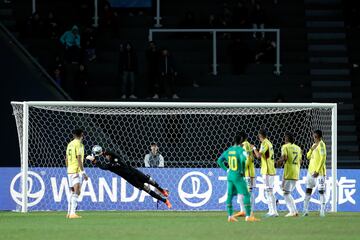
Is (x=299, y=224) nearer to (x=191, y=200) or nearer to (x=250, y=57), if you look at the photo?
(x=191, y=200)

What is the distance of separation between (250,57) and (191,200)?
809cm

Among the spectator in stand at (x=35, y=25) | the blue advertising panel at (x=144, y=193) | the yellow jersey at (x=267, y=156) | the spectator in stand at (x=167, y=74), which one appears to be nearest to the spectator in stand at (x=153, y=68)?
the spectator in stand at (x=167, y=74)

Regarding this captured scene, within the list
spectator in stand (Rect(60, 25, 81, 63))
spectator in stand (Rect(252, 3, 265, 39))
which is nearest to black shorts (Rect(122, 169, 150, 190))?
spectator in stand (Rect(60, 25, 81, 63))

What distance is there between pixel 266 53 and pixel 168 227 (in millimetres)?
15106

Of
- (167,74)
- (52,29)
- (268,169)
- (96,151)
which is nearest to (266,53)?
(167,74)

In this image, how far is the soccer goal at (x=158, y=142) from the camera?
3017 centimetres

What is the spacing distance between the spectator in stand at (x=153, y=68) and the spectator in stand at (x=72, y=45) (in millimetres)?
2214

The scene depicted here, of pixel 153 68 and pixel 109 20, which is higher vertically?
pixel 109 20

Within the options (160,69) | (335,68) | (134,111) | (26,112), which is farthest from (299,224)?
(335,68)

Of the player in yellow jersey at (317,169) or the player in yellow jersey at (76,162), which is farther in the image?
the player in yellow jersey at (317,169)

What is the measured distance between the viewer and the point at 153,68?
3591cm

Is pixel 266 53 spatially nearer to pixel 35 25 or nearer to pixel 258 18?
pixel 258 18

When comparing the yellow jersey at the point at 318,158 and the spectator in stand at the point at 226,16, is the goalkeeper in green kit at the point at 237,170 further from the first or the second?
the spectator in stand at the point at 226,16

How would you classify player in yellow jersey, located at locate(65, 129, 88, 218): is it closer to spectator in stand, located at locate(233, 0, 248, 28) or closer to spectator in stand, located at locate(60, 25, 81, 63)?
spectator in stand, located at locate(60, 25, 81, 63)
